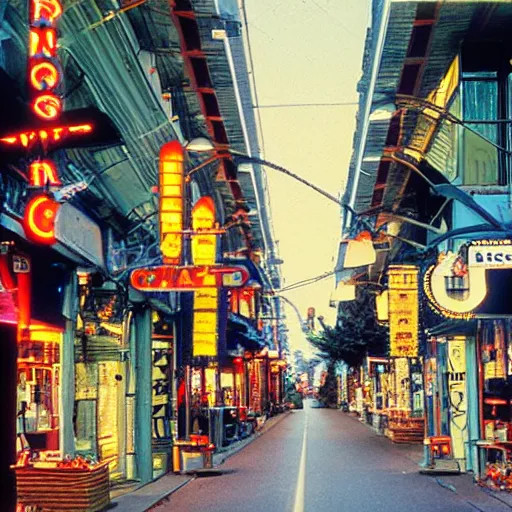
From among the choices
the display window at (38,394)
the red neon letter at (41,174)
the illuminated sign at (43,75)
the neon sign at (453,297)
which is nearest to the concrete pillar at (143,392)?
the display window at (38,394)

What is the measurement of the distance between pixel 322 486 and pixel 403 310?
842cm

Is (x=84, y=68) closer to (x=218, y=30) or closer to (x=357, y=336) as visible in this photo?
(x=218, y=30)

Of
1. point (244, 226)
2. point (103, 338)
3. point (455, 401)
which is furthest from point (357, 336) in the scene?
point (103, 338)

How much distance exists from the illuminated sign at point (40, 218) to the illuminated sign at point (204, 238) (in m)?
9.97

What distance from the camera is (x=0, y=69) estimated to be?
1155 centimetres

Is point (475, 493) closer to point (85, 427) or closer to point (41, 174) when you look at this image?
point (85, 427)

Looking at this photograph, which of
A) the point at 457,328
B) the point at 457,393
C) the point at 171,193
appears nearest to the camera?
the point at 171,193

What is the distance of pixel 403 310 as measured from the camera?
87.7ft

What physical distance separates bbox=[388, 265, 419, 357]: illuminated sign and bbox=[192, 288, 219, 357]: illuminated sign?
4550 millimetres

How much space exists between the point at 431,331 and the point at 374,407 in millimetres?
26727

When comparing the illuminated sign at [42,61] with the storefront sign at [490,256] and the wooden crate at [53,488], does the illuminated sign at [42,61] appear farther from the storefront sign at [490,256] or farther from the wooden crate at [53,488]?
the storefront sign at [490,256]

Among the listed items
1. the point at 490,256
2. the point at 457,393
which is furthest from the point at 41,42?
the point at 457,393

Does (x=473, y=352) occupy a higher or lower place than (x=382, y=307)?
lower

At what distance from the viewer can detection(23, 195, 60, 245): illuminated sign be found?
11750mm
